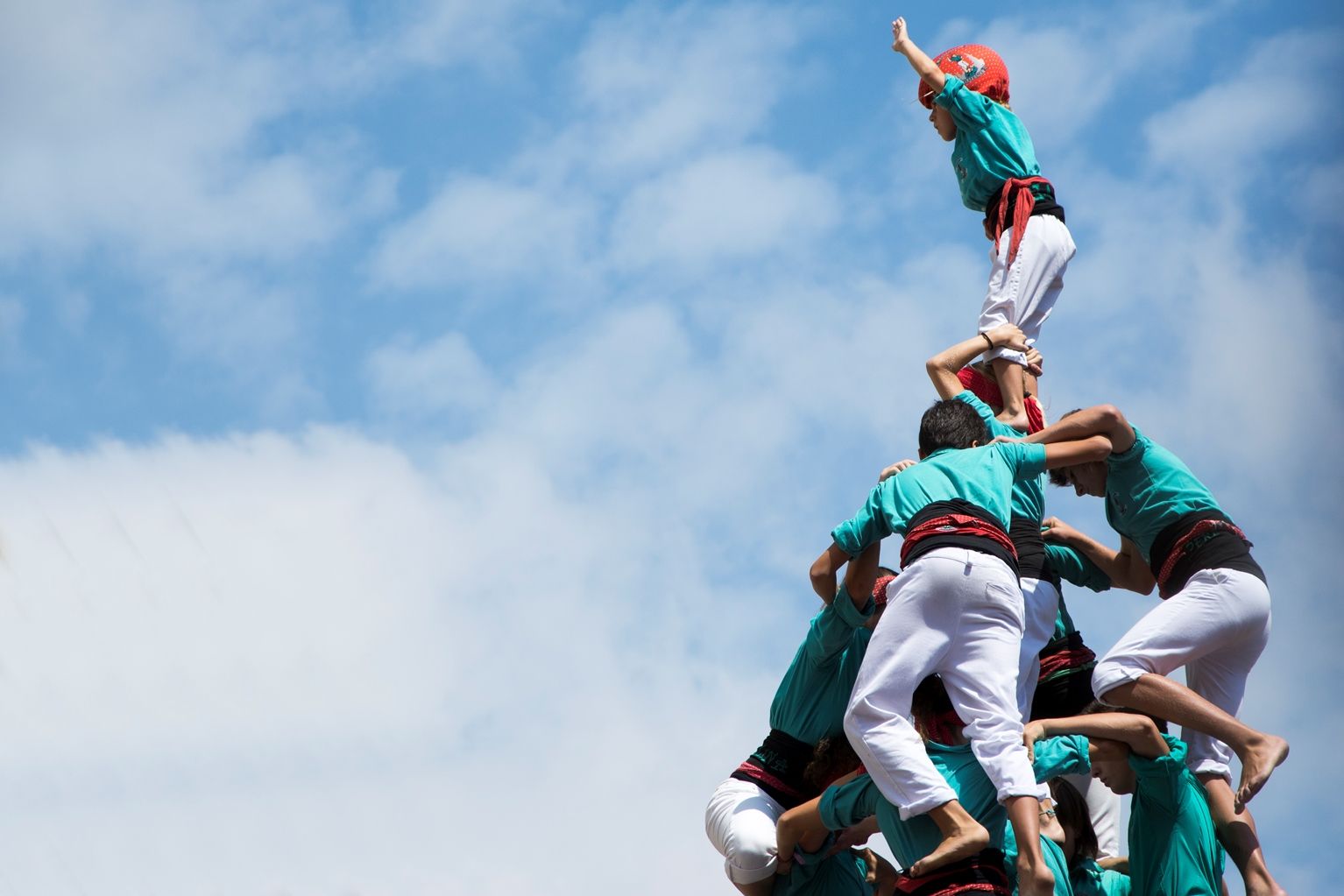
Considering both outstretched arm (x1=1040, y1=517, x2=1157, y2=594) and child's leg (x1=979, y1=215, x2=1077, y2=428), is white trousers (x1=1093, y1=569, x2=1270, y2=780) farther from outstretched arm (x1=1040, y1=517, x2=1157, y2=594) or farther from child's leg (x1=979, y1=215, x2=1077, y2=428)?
child's leg (x1=979, y1=215, x2=1077, y2=428)

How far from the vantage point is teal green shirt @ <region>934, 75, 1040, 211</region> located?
33.3 feet

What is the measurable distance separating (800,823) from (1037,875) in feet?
4.47

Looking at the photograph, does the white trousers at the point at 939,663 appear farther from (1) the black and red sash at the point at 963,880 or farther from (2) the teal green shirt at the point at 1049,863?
(2) the teal green shirt at the point at 1049,863

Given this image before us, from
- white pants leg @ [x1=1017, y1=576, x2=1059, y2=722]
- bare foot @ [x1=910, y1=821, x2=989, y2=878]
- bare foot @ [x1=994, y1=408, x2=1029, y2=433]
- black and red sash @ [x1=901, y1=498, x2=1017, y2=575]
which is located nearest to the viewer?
bare foot @ [x1=910, y1=821, x2=989, y2=878]

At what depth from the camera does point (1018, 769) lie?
6883 mm

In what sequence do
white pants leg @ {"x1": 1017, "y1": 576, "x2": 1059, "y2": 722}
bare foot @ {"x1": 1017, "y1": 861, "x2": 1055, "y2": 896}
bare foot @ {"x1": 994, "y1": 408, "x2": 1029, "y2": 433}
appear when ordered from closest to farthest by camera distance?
bare foot @ {"x1": 1017, "y1": 861, "x2": 1055, "y2": 896}, white pants leg @ {"x1": 1017, "y1": 576, "x2": 1059, "y2": 722}, bare foot @ {"x1": 994, "y1": 408, "x2": 1029, "y2": 433}

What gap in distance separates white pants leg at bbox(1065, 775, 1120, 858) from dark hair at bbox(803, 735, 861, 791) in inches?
104

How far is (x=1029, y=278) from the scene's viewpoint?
991 centimetres

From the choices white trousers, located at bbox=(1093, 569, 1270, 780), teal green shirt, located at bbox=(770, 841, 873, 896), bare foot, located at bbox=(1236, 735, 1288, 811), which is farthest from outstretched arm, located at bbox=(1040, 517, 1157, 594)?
teal green shirt, located at bbox=(770, 841, 873, 896)

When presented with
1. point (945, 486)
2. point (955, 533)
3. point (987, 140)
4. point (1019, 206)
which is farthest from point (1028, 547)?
point (987, 140)

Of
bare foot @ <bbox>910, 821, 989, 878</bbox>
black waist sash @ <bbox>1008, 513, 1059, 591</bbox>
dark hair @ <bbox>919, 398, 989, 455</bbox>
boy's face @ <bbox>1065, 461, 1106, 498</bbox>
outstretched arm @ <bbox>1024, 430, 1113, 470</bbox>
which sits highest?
dark hair @ <bbox>919, 398, 989, 455</bbox>

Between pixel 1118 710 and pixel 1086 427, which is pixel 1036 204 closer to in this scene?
pixel 1086 427

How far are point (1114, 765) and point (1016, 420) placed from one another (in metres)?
2.26

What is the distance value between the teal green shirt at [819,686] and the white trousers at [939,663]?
3.08ft
